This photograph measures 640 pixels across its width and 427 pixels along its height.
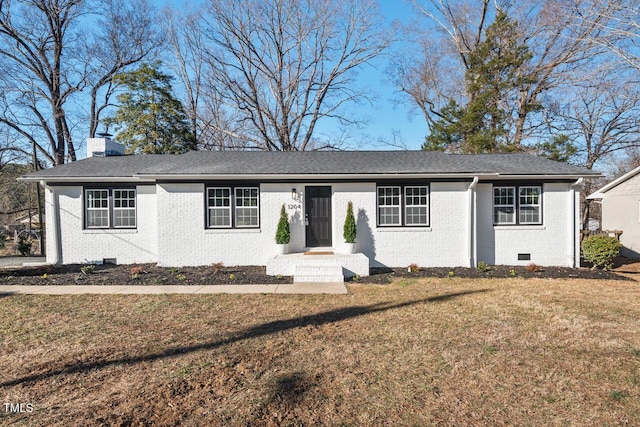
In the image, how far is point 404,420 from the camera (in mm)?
2900

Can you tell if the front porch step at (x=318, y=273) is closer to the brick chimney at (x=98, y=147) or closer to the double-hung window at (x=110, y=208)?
the double-hung window at (x=110, y=208)

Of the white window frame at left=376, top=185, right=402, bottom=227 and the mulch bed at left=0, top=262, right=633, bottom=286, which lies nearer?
the mulch bed at left=0, top=262, right=633, bottom=286

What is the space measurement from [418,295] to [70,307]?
7.35 metres

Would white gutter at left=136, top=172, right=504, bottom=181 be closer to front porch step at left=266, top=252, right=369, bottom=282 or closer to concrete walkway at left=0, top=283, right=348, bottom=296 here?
front porch step at left=266, top=252, right=369, bottom=282

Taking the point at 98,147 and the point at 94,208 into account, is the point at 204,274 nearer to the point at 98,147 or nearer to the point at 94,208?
the point at 94,208

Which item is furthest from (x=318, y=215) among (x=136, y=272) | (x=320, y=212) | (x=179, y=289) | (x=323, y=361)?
(x=323, y=361)

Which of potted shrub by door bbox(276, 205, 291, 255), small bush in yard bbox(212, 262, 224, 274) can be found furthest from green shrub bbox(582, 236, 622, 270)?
small bush in yard bbox(212, 262, 224, 274)

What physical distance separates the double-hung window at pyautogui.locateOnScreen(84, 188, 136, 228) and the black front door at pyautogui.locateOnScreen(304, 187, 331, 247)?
6.01m

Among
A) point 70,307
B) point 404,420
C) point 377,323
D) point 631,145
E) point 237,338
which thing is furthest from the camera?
point 631,145

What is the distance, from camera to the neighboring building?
14.7 metres

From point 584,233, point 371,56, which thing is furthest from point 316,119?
point 584,233

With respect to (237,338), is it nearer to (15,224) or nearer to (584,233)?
(584,233)

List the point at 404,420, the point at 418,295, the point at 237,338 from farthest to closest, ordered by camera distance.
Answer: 1. the point at 418,295
2. the point at 237,338
3. the point at 404,420

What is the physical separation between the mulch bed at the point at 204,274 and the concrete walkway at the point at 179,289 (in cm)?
41
